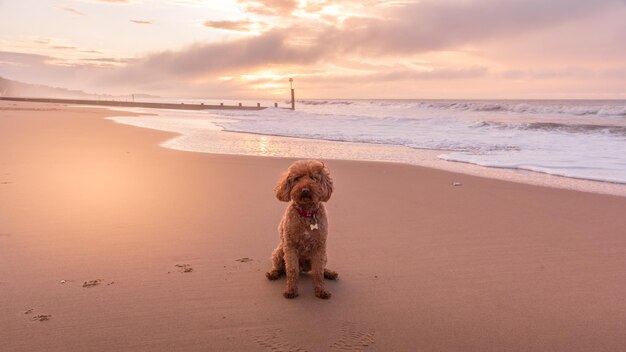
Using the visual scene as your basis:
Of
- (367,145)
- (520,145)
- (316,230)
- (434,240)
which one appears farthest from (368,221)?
Result: (520,145)

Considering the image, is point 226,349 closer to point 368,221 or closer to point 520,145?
point 368,221

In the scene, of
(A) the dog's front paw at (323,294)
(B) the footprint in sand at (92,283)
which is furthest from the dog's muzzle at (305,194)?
(B) the footprint in sand at (92,283)

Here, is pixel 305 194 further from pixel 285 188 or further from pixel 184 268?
pixel 184 268

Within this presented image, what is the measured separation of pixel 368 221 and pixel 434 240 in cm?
96

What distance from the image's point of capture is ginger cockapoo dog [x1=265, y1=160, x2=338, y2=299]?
11.9 feet

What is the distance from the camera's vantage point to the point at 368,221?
5625 millimetres

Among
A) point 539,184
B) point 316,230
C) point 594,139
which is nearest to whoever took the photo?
point 316,230

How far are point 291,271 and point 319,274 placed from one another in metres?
0.23

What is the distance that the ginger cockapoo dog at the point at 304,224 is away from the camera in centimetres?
363

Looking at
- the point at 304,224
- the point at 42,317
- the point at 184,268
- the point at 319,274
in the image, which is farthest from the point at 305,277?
the point at 42,317

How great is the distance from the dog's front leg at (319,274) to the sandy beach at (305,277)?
8 cm

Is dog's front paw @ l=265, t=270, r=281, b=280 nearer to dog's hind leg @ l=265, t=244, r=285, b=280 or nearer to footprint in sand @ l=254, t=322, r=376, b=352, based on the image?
dog's hind leg @ l=265, t=244, r=285, b=280

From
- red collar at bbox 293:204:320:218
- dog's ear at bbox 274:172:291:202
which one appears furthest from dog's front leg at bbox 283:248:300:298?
dog's ear at bbox 274:172:291:202

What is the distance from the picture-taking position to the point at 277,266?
3949 mm
